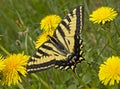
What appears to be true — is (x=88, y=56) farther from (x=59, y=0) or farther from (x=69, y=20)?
(x=59, y=0)

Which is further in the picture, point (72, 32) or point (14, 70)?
point (72, 32)

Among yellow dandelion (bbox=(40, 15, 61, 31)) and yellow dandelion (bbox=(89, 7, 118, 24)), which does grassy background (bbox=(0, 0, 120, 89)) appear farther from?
yellow dandelion (bbox=(40, 15, 61, 31))

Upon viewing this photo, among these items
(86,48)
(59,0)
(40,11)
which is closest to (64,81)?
(86,48)

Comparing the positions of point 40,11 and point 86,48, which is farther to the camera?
point 40,11

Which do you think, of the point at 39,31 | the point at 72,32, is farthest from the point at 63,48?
the point at 39,31

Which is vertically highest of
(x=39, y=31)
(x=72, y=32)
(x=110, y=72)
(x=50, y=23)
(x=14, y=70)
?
(x=39, y=31)

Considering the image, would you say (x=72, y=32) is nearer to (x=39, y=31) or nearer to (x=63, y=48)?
(x=63, y=48)

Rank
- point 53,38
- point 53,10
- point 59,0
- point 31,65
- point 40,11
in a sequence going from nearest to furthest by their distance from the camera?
point 31,65
point 53,38
point 53,10
point 59,0
point 40,11
